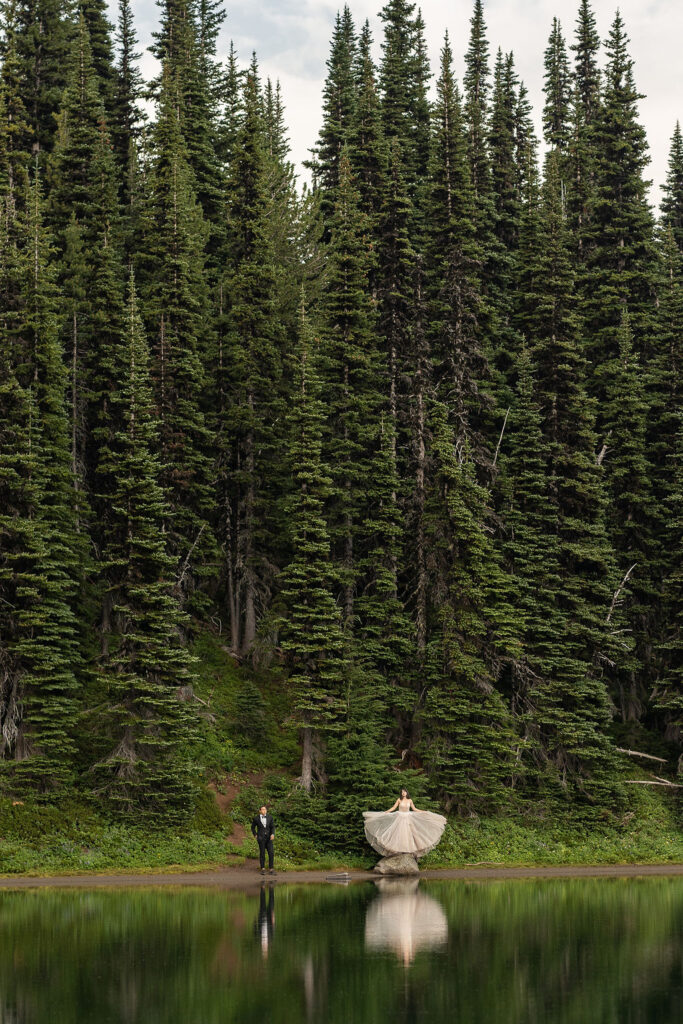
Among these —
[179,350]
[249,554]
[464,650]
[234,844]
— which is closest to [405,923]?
[234,844]

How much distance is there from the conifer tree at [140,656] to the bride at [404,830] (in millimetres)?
5829

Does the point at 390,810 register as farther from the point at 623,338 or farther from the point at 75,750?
the point at 623,338

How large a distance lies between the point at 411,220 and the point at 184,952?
43.3 m

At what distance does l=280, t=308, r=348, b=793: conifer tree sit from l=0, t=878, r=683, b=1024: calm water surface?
31.8ft

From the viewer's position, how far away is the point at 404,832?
110ft

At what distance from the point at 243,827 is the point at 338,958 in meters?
18.3

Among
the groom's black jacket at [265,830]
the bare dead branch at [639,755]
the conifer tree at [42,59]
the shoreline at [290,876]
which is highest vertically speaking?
the conifer tree at [42,59]

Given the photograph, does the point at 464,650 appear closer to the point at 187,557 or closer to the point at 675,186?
the point at 187,557

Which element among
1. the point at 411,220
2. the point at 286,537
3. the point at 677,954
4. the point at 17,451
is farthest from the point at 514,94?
the point at 677,954

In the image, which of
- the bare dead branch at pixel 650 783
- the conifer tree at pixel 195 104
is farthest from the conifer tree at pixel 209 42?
the bare dead branch at pixel 650 783

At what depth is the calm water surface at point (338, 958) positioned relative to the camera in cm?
1464

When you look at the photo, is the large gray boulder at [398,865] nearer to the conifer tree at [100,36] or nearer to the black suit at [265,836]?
the black suit at [265,836]

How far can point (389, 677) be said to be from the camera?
42875 millimetres

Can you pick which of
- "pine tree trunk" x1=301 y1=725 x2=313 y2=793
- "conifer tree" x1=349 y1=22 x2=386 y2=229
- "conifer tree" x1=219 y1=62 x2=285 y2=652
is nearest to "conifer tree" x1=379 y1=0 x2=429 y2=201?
"conifer tree" x1=349 y1=22 x2=386 y2=229
